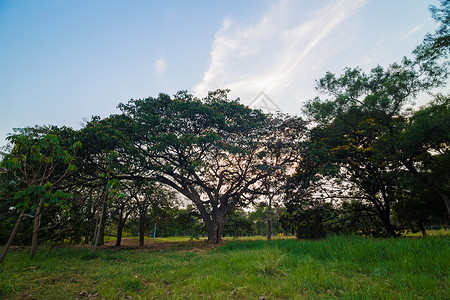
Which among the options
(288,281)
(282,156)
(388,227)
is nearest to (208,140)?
(282,156)

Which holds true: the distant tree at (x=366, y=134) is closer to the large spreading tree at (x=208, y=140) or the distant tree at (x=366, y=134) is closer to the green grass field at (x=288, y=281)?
the large spreading tree at (x=208, y=140)

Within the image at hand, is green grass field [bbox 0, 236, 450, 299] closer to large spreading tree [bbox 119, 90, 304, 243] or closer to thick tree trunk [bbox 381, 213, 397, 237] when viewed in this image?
large spreading tree [bbox 119, 90, 304, 243]

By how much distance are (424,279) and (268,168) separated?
10313 mm

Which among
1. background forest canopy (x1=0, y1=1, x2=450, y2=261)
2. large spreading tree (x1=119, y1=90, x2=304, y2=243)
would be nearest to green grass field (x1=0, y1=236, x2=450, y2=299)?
background forest canopy (x1=0, y1=1, x2=450, y2=261)

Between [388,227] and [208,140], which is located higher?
[208,140]

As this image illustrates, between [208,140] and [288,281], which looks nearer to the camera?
[288,281]

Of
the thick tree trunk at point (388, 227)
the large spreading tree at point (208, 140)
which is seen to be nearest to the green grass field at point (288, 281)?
the large spreading tree at point (208, 140)

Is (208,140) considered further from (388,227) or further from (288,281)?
(388,227)

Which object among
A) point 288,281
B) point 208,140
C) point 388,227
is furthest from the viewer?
point 388,227

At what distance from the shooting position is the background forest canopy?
10.7 m

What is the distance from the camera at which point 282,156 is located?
14.8 m

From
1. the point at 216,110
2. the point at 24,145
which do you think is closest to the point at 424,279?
the point at 24,145

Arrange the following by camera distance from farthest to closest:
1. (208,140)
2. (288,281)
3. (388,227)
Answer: (388,227)
(208,140)
(288,281)

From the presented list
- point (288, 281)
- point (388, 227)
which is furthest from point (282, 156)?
point (288, 281)
